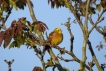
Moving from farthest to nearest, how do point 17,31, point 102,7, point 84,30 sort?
point 102,7 → point 84,30 → point 17,31

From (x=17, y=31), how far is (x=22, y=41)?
5.8 inches

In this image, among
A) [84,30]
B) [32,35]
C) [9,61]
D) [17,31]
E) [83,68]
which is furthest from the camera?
[9,61]

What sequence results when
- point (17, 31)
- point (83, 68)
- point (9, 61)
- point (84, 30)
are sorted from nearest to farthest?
point (17, 31)
point (83, 68)
point (84, 30)
point (9, 61)

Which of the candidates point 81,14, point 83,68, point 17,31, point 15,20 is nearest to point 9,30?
point 17,31

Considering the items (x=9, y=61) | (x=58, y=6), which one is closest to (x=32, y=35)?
(x=58, y=6)

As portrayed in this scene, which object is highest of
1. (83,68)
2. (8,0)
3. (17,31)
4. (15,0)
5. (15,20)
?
(15,0)

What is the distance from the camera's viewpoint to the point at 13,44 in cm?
219

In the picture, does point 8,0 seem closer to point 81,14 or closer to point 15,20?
point 15,20

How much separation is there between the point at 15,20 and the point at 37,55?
46 centimetres

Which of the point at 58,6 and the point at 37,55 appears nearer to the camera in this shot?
the point at 37,55

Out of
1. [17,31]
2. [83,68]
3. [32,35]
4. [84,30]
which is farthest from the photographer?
Answer: [84,30]

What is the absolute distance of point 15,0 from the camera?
271 cm

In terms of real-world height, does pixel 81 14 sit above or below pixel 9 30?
above

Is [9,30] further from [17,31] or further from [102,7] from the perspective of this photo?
[102,7]
